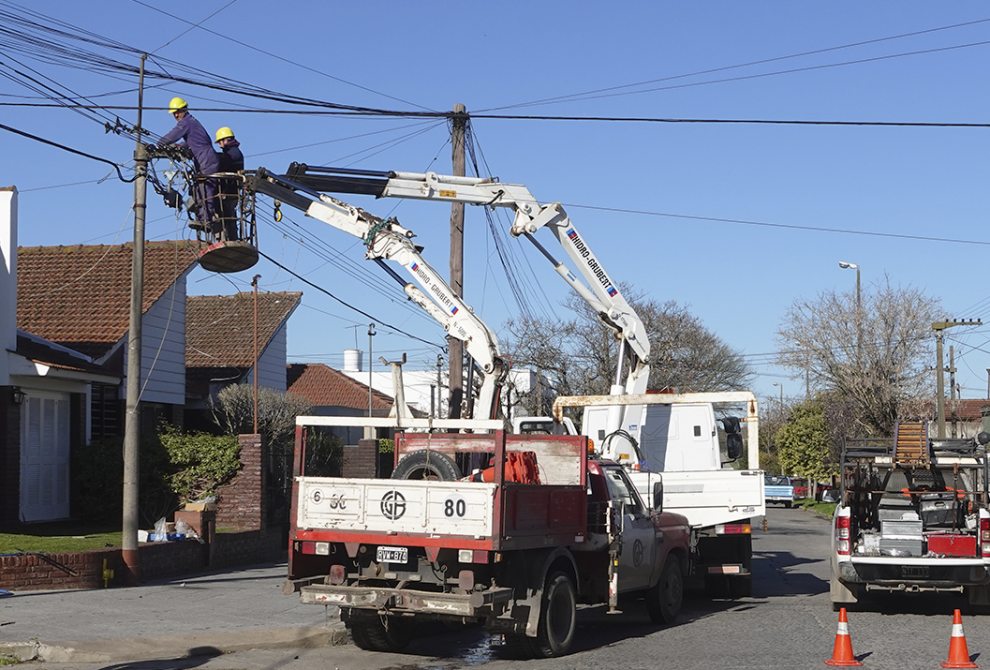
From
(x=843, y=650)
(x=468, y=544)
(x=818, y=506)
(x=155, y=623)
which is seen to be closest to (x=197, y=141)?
(x=155, y=623)

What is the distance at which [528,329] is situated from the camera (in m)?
46.2

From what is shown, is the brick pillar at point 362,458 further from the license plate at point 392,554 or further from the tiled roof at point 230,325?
the license plate at point 392,554

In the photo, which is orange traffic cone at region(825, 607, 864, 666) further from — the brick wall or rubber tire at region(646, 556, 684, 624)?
the brick wall

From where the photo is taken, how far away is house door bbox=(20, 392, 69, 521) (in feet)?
61.9

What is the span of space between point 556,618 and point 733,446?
7454mm

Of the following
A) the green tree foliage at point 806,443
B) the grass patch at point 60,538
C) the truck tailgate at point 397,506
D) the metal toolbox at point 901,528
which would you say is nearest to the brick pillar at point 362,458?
the grass patch at point 60,538

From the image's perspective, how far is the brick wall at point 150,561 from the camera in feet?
46.3

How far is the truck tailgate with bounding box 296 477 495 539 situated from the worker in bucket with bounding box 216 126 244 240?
4.30 m

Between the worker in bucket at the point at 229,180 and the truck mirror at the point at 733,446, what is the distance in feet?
27.1

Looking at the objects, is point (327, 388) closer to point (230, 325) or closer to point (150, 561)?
point (230, 325)

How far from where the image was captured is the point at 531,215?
15.7m

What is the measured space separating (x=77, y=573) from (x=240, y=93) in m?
7.33

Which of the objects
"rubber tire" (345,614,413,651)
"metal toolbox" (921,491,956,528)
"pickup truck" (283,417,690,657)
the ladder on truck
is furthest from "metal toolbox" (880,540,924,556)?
"rubber tire" (345,614,413,651)

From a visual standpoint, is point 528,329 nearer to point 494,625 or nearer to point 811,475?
point 811,475
